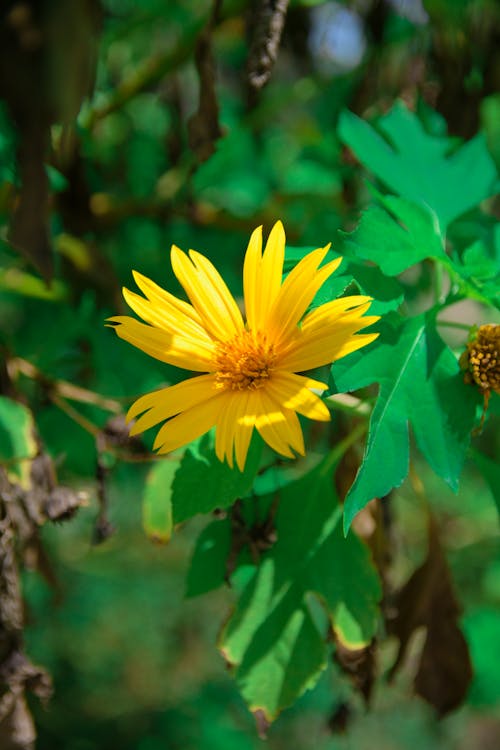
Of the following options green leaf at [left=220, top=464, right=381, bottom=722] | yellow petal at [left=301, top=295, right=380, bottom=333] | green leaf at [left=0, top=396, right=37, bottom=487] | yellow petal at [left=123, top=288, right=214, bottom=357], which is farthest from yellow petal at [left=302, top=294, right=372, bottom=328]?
green leaf at [left=0, top=396, right=37, bottom=487]

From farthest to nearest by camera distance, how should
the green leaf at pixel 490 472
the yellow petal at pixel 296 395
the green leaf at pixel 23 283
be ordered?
the green leaf at pixel 23 283
the green leaf at pixel 490 472
the yellow petal at pixel 296 395

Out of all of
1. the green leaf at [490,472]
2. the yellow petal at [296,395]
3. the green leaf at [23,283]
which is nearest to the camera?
the yellow petal at [296,395]

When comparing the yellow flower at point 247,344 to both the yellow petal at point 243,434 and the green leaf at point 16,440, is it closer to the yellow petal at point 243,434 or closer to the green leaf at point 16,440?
the yellow petal at point 243,434

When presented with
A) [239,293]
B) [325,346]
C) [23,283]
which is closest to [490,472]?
[325,346]

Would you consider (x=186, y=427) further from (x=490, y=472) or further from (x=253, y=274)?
(x=490, y=472)

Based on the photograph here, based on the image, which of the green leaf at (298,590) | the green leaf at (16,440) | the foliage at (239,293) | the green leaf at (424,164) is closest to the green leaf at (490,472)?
the foliage at (239,293)

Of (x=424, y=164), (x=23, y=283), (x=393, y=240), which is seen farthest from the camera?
(x=23, y=283)

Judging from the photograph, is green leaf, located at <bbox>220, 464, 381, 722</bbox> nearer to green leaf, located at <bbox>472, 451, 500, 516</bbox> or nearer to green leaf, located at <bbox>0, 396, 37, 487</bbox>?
green leaf, located at <bbox>472, 451, 500, 516</bbox>
